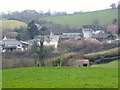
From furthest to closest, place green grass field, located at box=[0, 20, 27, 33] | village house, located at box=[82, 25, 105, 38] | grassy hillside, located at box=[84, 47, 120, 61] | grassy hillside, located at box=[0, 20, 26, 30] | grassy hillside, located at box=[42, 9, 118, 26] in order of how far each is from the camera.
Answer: village house, located at box=[82, 25, 105, 38] → grassy hillside, located at box=[42, 9, 118, 26] → grassy hillside, located at box=[0, 20, 26, 30] → green grass field, located at box=[0, 20, 27, 33] → grassy hillside, located at box=[84, 47, 120, 61]

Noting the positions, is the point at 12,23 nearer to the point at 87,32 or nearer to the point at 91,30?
the point at 87,32

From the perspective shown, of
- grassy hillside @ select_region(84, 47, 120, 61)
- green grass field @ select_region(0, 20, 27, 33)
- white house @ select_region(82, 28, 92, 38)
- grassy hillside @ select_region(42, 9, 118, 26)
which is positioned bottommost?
grassy hillside @ select_region(84, 47, 120, 61)

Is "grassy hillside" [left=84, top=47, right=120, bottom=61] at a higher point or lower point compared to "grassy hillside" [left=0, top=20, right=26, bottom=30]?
lower

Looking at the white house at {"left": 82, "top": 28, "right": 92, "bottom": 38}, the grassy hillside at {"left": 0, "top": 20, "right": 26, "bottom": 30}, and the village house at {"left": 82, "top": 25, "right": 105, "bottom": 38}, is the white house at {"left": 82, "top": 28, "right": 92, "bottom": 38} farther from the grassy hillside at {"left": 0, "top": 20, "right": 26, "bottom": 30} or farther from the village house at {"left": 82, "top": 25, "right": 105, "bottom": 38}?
the grassy hillside at {"left": 0, "top": 20, "right": 26, "bottom": 30}

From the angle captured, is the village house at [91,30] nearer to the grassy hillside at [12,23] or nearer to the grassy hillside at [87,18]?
the grassy hillside at [87,18]

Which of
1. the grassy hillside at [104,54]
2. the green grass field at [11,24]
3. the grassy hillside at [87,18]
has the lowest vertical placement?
the grassy hillside at [104,54]

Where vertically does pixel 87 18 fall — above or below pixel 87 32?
above

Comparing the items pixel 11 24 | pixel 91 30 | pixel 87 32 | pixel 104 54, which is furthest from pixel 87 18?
pixel 104 54

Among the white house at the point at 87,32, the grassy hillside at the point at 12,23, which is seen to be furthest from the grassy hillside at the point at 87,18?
the grassy hillside at the point at 12,23

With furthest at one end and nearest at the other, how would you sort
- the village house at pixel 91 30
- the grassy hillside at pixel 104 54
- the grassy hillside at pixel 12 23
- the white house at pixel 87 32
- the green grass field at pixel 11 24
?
the village house at pixel 91 30 → the white house at pixel 87 32 → the grassy hillside at pixel 12 23 → the green grass field at pixel 11 24 → the grassy hillside at pixel 104 54

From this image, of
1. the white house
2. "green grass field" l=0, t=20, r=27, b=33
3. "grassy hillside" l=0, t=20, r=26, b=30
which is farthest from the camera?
the white house

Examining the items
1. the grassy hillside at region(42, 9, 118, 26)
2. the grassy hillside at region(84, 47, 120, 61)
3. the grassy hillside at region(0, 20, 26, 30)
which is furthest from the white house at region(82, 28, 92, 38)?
the grassy hillside at region(84, 47, 120, 61)

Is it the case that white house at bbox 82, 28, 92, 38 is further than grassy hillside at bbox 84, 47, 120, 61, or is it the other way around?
white house at bbox 82, 28, 92, 38

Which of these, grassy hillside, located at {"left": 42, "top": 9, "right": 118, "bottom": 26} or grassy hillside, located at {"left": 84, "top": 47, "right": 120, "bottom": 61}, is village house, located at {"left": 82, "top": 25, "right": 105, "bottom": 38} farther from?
grassy hillside, located at {"left": 84, "top": 47, "right": 120, "bottom": 61}
